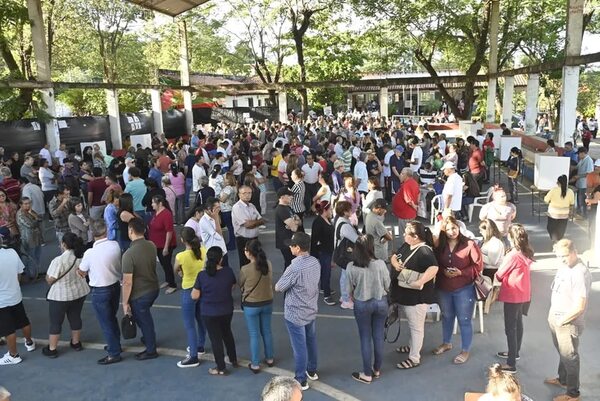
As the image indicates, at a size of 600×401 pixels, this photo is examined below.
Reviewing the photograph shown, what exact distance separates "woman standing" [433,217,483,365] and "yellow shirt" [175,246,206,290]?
8.00 feet

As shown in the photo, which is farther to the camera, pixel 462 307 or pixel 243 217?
pixel 243 217

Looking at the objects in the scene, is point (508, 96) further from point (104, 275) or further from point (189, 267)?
point (104, 275)

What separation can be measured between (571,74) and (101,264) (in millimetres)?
12708

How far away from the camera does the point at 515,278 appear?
16.1 ft

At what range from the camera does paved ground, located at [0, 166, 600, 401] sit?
4.98 m

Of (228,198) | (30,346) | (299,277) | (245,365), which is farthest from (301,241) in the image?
(228,198)

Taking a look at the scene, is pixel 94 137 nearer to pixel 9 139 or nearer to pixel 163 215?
pixel 9 139

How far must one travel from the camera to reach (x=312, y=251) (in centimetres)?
679

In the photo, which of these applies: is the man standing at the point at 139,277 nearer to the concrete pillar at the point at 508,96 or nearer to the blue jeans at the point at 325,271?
the blue jeans at the point at 325,271

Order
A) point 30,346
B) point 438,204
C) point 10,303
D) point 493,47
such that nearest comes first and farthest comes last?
point 10,303, point 30,346, point 438,204, point 493,47

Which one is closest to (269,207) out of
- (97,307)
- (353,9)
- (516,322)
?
(97,307)

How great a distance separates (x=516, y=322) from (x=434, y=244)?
105 centimetres

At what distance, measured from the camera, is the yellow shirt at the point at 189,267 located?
5.40 m

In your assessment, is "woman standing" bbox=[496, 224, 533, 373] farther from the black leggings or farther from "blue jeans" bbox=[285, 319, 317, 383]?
the black leggings
